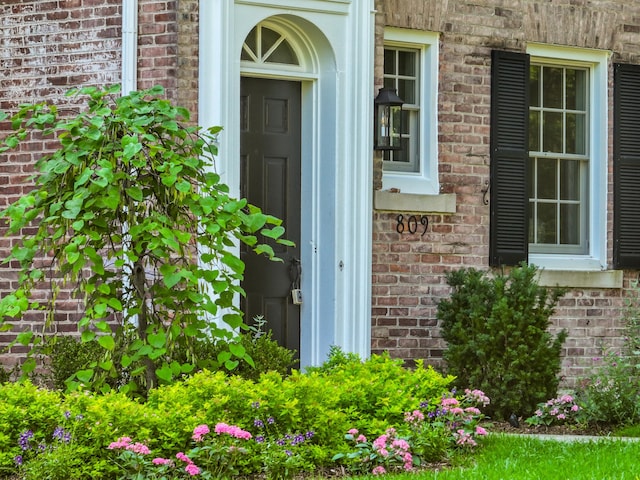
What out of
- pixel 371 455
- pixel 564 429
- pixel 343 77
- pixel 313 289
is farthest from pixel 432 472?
pixel 343 77

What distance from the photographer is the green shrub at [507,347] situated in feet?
30.7

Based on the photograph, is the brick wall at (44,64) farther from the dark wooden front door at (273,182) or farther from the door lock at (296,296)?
the door lock at (296,296)

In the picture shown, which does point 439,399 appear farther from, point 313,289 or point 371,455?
point 313,289

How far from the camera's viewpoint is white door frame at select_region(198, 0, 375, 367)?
9.73 metres

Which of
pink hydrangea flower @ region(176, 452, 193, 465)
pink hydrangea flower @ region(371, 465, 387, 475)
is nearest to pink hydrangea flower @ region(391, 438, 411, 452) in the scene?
pink hydrangea flower @ region(371, 465, 387, 475)

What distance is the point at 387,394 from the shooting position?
24.7 feet

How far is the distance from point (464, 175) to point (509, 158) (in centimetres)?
49

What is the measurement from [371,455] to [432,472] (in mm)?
339

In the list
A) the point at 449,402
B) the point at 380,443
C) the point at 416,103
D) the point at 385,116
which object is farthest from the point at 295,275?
the point at 380,443

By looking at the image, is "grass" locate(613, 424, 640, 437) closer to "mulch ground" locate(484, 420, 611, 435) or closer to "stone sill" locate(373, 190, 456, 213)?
"mulch ground" locate(484, 420, 611, 435)

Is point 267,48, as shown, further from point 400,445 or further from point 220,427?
point 220,427

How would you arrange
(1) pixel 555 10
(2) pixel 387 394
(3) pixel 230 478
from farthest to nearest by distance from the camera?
(1) pixel 555 10
(2) pixel 387 394
(3) pixel 230 478

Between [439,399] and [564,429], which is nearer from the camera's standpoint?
[439,399]

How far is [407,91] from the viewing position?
10.7 m
